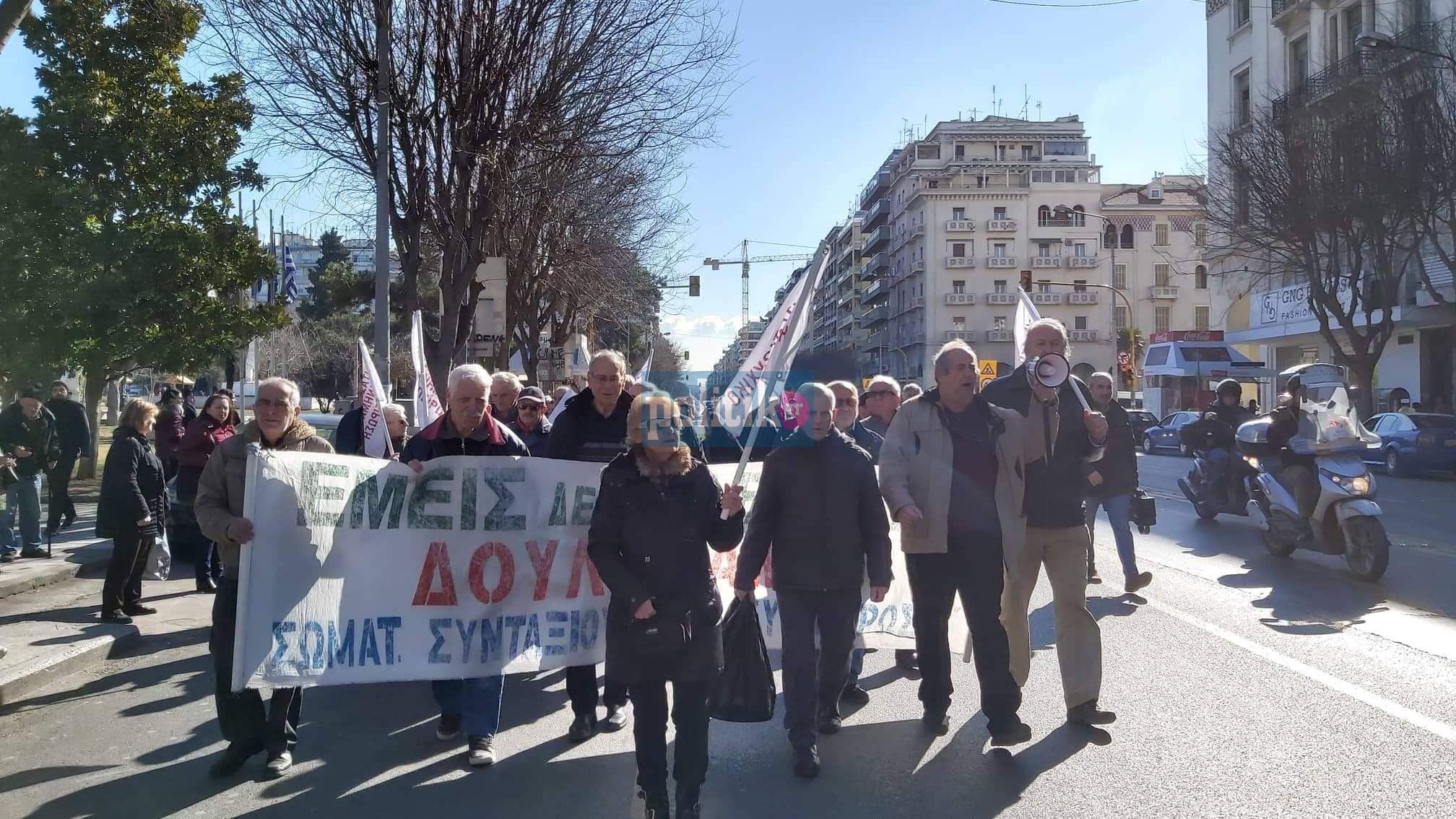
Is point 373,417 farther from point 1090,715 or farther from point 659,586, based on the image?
point 1090,715

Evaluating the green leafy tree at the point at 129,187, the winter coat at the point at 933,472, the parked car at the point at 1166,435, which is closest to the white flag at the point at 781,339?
the winter coat at the point at 933,472

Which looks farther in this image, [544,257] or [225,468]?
[544,257]

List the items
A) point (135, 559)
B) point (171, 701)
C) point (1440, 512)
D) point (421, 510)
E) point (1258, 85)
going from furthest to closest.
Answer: point (1258, 85), point (1440, 512), point (135, 559), point (171, 701), point (421, 510)

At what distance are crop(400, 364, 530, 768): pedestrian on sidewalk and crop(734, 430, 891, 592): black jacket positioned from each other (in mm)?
1406

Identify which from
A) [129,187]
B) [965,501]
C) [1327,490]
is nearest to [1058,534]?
[965,501]

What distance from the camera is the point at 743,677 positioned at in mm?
4871

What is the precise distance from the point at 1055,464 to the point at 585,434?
2.47 m

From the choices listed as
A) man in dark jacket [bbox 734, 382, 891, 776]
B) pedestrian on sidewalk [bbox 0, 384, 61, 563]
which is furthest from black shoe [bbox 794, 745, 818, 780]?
pedestrian on sidewalk [bbox 0, 384, 61, 563]

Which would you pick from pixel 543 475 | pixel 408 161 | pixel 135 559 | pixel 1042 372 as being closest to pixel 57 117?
pixel 408 161

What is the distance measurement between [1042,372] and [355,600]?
11.4ft

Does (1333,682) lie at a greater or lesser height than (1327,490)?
lesser

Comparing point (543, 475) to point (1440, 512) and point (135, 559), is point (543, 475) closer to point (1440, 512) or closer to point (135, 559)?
point (135, 559)

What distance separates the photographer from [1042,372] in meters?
5.39

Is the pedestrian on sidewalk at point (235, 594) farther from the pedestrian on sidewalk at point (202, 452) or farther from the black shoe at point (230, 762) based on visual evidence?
the pedestrian on sidewalk at point (202, 452)
